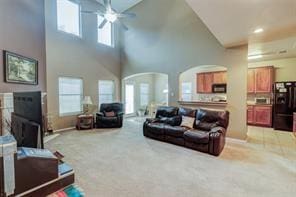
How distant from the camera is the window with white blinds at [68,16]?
6.17m

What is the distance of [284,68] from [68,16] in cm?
810

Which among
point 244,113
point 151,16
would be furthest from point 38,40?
point 244,113

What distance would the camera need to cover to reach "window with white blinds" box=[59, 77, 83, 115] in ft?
20.6

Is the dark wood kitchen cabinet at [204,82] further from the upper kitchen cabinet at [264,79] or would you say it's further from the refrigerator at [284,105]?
the refrigerator at [284,105]

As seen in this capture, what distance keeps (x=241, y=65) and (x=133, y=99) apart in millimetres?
5938

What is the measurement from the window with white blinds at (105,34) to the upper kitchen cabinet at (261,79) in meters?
5.96

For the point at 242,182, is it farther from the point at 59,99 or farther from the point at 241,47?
the point at 59,99

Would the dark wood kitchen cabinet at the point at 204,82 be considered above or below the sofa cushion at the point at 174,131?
above

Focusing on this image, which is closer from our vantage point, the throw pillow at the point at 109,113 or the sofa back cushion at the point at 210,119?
the sofa back cushion at the point at 210,119

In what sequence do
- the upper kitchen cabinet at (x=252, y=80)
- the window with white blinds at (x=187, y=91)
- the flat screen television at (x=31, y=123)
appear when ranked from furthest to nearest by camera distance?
1. the window with white blinds at (x=187, y=91)
2. the upper kitchen cabinet at (x=252, y=80)
3. the flat screen television at (x=31, y=123)

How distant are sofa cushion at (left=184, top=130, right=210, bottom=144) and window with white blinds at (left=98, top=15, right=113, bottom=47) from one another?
5423mm

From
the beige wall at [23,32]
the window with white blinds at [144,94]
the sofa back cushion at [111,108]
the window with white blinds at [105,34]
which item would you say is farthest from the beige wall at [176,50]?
the beige wall at [23,32]

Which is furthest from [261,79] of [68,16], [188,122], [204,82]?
[68,16]

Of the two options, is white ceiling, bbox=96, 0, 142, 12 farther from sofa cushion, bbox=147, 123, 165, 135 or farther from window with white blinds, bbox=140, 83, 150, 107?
sofa cushion, bbox=147, 123, 165, 135
